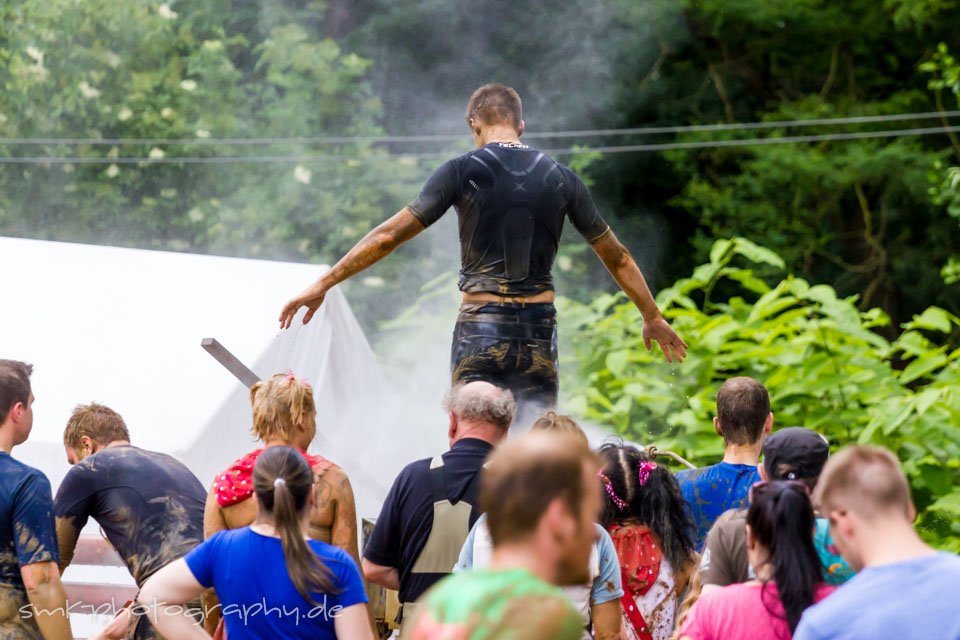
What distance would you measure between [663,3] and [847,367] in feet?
25.1

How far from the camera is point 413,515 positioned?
12.2ft

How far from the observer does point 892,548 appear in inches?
95.3

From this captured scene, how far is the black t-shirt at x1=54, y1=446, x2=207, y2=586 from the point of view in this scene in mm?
4141

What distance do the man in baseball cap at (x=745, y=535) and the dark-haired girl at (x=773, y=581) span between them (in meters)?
0.25

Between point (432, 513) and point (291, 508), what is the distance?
65 cm

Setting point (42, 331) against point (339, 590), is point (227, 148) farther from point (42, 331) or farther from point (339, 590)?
point (339, 590)

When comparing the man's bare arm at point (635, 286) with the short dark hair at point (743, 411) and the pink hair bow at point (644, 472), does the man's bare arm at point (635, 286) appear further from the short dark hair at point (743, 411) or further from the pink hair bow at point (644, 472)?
the pink hair bow at point (644, 472)

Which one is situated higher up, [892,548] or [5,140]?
[5,140]

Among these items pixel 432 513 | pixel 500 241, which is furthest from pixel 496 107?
pixel 432 513

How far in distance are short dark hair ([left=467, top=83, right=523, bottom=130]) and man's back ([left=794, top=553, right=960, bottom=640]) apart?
2.70 metres

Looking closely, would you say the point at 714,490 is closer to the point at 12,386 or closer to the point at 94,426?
the point at 94,426

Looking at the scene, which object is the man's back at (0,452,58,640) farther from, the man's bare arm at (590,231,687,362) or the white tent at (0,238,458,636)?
the man's bare arm at (590,231,687,362)

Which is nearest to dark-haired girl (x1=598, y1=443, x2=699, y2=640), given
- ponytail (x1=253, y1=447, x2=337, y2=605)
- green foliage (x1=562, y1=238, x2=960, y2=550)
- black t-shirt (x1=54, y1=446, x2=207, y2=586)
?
ponytail (x1=253, y1=447, x2=337, y2=605)

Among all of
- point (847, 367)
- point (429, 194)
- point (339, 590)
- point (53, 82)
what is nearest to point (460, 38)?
point (53, 82)
